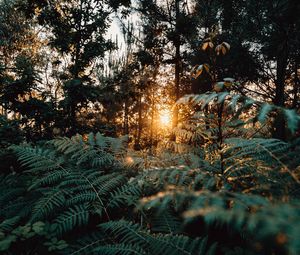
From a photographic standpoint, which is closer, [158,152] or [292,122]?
[292,122]

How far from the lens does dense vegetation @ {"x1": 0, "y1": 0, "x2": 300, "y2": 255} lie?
1138 mm

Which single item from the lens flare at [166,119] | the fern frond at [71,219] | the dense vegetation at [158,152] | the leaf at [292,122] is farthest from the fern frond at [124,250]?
the lens flare at [166,119]

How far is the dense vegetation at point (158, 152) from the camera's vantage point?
1138mm

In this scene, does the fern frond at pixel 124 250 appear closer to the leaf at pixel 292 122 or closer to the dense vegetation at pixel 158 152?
the dense vegetation at pixel 158 152

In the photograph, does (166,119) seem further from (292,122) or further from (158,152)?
(292,122)

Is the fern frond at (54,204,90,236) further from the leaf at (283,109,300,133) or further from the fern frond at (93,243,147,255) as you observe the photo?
the leaf at (283,109,300,133)

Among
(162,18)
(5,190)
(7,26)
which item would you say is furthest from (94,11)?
(7,26)

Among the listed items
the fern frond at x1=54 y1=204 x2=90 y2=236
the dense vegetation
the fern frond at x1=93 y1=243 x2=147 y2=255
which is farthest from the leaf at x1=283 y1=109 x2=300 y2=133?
the fern frond at x1=54 y1=204 x2=90 y2=236

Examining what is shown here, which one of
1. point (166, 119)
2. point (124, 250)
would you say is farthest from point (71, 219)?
point (166, 119)

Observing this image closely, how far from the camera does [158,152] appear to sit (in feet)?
9.16

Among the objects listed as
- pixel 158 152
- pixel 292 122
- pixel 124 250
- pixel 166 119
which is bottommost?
pixel 124 250

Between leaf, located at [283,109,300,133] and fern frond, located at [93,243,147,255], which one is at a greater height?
leaf, located at [283,109,300,133]

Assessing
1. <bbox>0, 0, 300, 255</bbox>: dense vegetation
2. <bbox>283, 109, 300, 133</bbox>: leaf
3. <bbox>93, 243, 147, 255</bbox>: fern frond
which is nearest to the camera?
<bbox>283, 109, 300, 133</bbox>: leaf

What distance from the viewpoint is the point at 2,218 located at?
227cm
